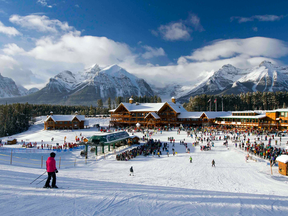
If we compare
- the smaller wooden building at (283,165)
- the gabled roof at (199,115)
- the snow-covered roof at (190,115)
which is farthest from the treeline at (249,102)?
the smaller wooden building at (283,165)

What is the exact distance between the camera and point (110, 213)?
6.42m

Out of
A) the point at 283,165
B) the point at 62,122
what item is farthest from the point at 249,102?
the point at 62,122

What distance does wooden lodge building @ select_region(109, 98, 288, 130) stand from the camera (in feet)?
150

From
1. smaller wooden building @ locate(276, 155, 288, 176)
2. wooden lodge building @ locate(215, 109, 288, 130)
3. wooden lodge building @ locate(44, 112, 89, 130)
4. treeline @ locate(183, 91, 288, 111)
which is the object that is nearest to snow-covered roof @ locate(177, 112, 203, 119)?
wooden lodge building @ locate(215, 109, 288, 130)

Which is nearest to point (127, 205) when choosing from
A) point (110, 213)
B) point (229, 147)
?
point (110, 213)

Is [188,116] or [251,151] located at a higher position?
[188,116]

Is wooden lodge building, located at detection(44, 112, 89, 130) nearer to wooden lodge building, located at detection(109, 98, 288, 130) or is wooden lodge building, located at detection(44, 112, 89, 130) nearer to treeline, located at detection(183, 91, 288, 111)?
wooden lodge building, located at detection(109, 98, 288, 130)

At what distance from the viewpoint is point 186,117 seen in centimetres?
5872

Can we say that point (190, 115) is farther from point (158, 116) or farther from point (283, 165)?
point (283, 165)

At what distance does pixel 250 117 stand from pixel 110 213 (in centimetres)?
5006

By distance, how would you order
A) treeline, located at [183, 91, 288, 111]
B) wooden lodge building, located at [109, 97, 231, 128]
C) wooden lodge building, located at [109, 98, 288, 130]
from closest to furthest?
wooden lodge building, located at [109, 98, 288, 130]
wooden lodge building, located at [109, 97, 231, 128]
treeline, located at [183, 91, 288, 111]

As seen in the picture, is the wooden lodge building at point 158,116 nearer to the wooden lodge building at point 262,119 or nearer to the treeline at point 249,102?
the wooden lodge building at point 262,119

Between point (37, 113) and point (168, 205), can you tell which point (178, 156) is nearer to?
point (168, 205)

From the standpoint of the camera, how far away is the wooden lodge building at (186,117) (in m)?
45.8
